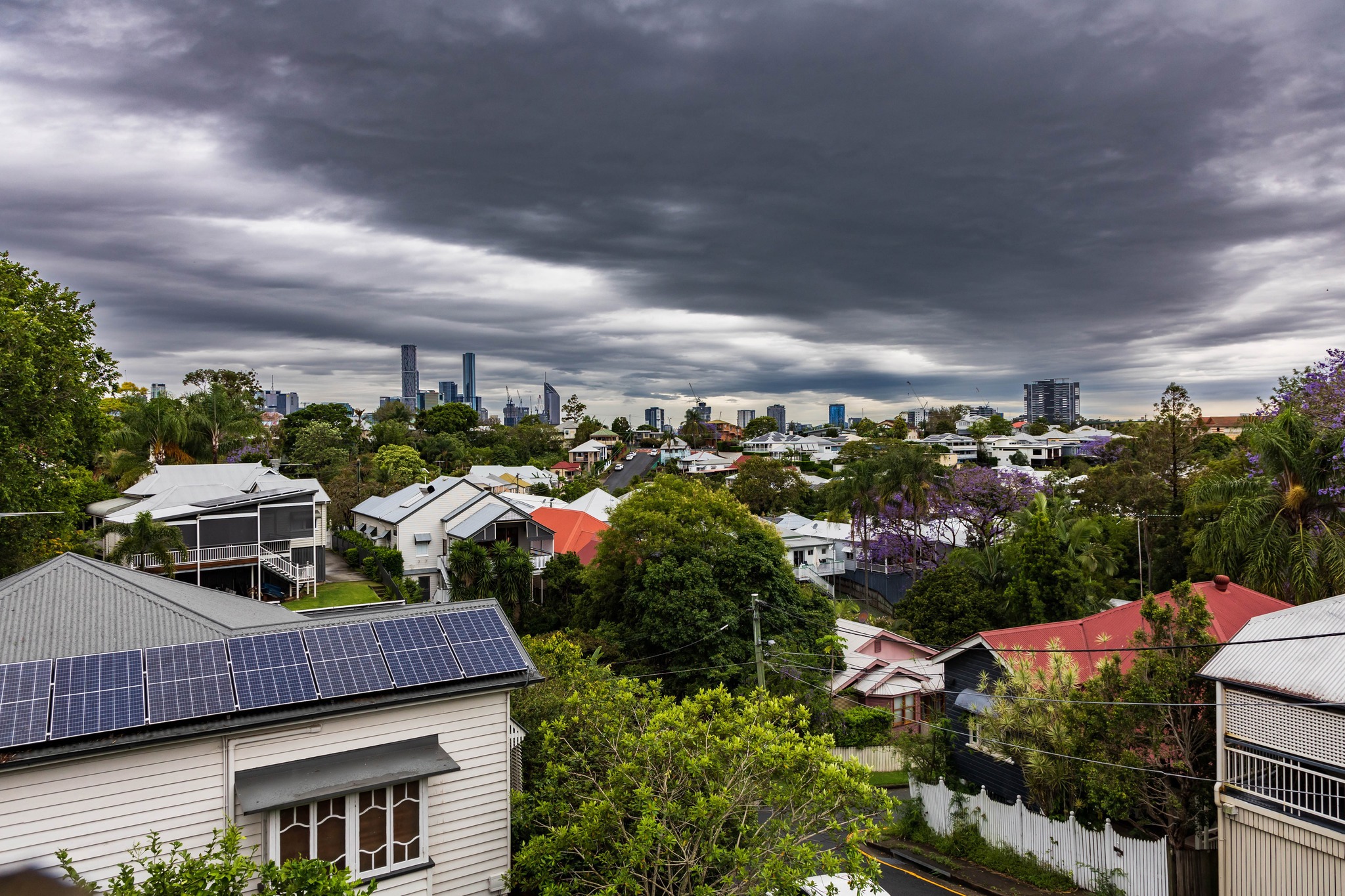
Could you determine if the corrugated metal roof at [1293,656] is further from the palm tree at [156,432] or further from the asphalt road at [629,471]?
the asphalt road at [629,471]

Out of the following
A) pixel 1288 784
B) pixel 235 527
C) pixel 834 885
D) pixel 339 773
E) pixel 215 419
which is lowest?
pixel 834 885

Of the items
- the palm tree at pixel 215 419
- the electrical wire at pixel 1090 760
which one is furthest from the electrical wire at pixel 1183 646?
the palm tree at pixel 215 419

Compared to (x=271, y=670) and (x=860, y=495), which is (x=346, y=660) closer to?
(x=271, y=670)

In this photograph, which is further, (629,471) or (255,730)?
(629,471)

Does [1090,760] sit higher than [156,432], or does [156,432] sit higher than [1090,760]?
[156,432]

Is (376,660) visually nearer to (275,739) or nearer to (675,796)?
(275,739)

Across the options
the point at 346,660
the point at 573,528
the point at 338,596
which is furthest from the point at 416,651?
the point at 573,528
